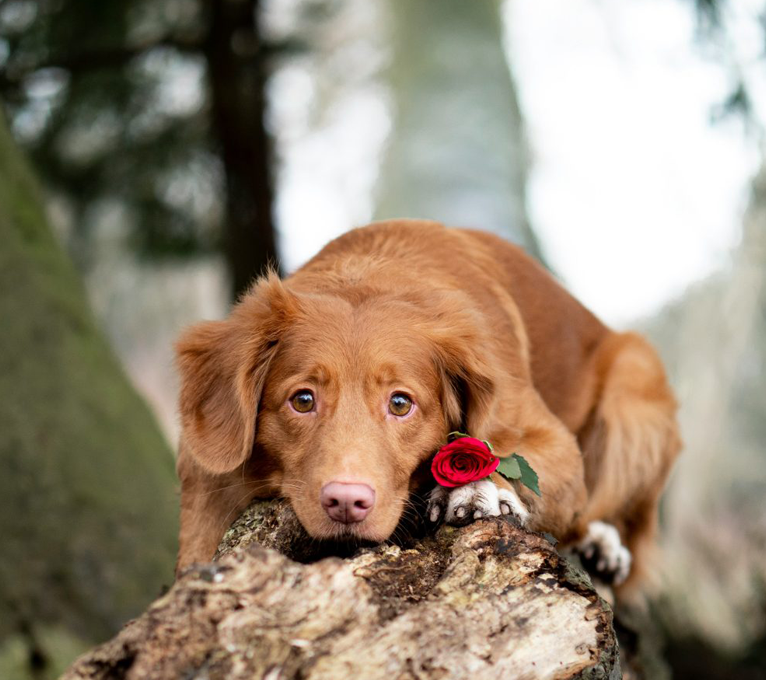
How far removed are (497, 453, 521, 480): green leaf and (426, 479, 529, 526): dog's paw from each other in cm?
9

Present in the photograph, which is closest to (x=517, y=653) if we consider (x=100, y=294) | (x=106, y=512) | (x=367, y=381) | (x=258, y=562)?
(x=258, y=562)

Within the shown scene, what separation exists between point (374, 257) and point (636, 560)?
233 centimetres

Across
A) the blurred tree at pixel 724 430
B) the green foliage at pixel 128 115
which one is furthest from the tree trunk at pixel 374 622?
the green foliage at pixel 128 115

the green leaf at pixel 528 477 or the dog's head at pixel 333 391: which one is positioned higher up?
the dog's head at pixel 333 391

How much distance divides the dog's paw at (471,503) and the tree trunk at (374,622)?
0.31 meters

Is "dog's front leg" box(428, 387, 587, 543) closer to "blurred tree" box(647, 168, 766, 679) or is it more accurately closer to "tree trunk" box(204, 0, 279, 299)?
"tree trunk" box(204, 0, 279, 299)

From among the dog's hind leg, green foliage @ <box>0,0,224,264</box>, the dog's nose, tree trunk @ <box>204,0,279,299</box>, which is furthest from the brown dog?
green foliage @ <box>0,0,224,264</box>

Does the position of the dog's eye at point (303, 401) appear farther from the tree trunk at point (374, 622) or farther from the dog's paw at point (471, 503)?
the tree trunk at point (374, 622)

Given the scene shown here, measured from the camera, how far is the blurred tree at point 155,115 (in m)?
7.85

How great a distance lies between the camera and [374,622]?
2.36 meters

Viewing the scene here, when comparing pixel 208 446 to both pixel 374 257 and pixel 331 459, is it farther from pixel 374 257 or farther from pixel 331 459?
pixel 374 257

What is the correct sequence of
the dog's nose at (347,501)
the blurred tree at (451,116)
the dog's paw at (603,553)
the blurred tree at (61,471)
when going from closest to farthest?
the dog's nose at (347,501)
the dog's paw at (603,553)
the blurred tree at (61,471)
the blurred tree at (451,116)

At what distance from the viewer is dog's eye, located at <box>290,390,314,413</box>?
3.30m

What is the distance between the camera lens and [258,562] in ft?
7.77
